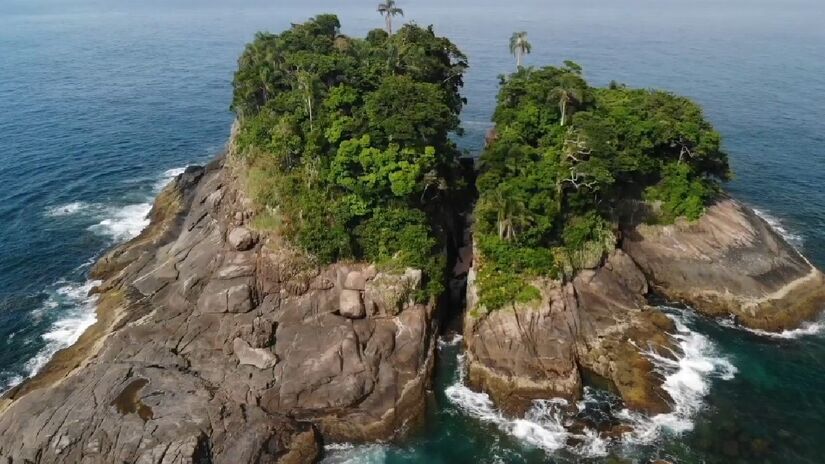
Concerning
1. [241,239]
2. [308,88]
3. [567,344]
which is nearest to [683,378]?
[567,344]

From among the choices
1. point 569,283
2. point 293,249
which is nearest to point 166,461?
point 293,249

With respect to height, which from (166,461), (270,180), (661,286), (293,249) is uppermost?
(270,180)

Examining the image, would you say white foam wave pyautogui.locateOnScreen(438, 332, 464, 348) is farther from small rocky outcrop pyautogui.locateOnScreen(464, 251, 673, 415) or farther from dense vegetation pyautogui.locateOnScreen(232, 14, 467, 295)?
dense vegetation pyautogui.locateOnScreen(232, 14, 467, 295)

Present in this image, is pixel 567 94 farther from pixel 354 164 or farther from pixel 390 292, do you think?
pixel 390 292

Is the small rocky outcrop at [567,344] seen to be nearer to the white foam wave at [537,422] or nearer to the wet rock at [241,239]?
the white foam wave at [537,422]

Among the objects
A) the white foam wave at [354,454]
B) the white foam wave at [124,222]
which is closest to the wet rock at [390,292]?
the white foam wave at [354,454]

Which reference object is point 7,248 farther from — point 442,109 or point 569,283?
point 569,283
